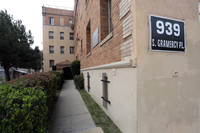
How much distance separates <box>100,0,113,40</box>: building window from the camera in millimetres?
4043

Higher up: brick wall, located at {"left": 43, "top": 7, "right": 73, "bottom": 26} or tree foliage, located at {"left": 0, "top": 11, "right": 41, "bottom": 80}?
brick wall, located at {"left": 43, "top": 7, "right": 73, "bottom": 26}

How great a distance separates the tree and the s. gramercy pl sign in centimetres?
1961

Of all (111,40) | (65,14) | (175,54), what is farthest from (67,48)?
(175,54)

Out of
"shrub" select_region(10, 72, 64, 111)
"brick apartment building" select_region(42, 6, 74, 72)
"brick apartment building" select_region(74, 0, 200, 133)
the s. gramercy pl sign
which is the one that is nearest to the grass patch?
"brick apartment building" select_region(74, 0, 200, 133)

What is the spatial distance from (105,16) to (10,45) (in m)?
18.2

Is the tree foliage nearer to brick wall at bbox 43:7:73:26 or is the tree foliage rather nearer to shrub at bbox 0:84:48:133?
brick wall at bbox 43:7:73:26

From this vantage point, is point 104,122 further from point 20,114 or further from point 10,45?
point 10,45

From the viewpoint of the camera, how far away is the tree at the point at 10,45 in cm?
1474

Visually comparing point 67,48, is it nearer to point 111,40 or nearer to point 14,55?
point 14,55

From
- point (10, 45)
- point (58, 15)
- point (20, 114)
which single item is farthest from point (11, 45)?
point (20, 114)

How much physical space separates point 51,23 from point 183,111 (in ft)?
89.2

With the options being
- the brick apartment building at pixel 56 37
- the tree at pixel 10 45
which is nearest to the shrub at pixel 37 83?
the tree at pixel 10 45

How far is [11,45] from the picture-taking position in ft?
50.5

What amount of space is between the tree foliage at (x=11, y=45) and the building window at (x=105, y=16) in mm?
17408
